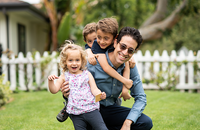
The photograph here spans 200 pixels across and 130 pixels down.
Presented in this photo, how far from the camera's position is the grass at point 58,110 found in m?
3.27

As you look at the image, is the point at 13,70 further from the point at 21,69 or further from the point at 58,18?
the point at 58,18

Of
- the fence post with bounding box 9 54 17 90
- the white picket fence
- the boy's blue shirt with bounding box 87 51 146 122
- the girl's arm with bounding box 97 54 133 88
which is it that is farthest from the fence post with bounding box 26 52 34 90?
the girl's arm with bounding box 97 54 133 88

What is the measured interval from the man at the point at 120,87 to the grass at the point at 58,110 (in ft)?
3.35

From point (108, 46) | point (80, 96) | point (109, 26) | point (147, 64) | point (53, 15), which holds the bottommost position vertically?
point (147, 64)

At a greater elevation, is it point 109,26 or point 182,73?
point 109,26

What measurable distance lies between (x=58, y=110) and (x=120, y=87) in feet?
7.59

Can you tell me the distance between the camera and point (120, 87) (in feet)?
7.76

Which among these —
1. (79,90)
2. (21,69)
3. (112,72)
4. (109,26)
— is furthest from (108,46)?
(21,69)

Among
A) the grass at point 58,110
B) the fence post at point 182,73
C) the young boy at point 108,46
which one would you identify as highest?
the young boy at point 108,46

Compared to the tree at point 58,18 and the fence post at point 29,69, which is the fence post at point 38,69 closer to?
the fence post at point 29,69

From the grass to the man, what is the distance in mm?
1020

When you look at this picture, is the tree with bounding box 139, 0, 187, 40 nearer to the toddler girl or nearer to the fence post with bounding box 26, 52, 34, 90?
the fence post with bounding box 26, 52, 34, 90

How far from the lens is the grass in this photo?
327 centimetres

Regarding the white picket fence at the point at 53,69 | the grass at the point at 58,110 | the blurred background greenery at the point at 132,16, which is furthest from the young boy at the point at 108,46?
the blurred background greenery at the point at 132,16
